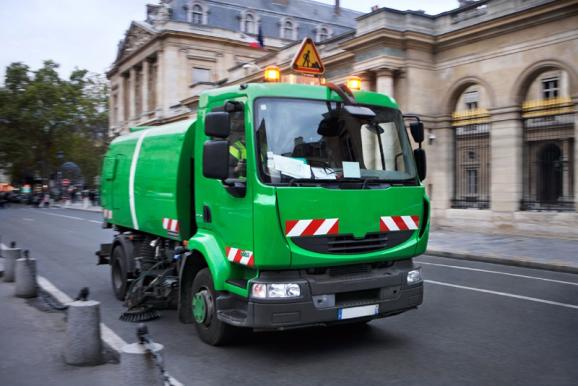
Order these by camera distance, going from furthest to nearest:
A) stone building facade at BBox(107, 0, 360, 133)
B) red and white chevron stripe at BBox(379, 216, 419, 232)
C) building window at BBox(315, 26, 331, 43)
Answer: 1. building window at BBox(315, 26, 331, 43)
2. stone building facade at BBox(107, 0, 360, 133)
3. red and white chevron stripe at BBox(379, 216, 419, 232)

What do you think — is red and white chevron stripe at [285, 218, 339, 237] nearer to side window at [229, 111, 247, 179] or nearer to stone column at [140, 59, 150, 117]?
side window at [229, 111, 247, 179]

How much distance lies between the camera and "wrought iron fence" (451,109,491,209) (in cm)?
2148

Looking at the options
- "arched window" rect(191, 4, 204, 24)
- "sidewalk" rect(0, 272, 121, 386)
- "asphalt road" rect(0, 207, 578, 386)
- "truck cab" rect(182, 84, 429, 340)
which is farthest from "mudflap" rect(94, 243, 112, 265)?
"arched window" rect(191, 4, 204, 24)

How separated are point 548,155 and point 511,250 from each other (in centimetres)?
601

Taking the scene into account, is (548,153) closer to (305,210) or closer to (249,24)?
(305,210)

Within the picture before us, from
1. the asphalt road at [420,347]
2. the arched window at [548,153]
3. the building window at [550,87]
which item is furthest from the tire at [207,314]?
the building window at [550,87]

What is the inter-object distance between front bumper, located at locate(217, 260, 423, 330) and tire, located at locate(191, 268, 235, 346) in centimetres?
29

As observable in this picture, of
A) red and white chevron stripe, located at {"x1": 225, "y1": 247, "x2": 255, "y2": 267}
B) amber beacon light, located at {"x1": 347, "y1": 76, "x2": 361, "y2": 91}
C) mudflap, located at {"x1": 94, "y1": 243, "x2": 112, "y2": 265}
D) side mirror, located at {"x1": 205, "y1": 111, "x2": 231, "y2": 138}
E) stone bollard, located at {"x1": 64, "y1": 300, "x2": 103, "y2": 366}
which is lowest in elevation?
stone bollard, located at {"x1": 64, "y1": 300, "x2": 103, "y2": 366}

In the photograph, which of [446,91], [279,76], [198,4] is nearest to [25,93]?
[198,4]

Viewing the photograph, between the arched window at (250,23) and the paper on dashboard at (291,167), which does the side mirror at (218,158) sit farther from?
the arched window at (250,23)

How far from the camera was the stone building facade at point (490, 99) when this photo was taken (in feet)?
61.2

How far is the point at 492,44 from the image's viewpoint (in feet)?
68.8

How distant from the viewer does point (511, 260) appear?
13008mm

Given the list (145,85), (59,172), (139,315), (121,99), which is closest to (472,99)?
(139,315)
